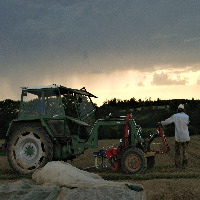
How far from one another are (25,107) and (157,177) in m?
4.39

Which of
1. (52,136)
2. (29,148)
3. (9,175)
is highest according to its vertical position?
(52,136)

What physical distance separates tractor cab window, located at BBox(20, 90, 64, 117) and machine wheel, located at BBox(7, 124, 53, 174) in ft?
1.58

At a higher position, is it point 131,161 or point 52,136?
point 52,136

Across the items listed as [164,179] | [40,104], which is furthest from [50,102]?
[164,179]

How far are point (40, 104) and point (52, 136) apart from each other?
1129 millimetres

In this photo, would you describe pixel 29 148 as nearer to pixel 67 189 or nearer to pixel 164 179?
pixel 164 179

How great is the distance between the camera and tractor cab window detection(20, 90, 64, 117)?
10.6 meters

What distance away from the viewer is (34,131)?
1047 centimetres

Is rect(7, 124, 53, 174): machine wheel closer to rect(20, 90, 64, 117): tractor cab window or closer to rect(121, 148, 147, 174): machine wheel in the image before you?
rect(20, 90, 64, 117): tractor cab window

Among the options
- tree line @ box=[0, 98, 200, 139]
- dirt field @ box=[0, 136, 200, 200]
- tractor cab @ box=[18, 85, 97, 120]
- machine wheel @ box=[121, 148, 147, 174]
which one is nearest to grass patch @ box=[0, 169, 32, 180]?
dirt field @ box=[0, 136, 200, 200]

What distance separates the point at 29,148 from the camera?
10570mm

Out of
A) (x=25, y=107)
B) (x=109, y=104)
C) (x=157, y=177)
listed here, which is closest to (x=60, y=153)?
(x=25, y=107)

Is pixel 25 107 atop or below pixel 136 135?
atop

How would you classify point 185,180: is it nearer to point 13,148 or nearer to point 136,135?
point 136,135
